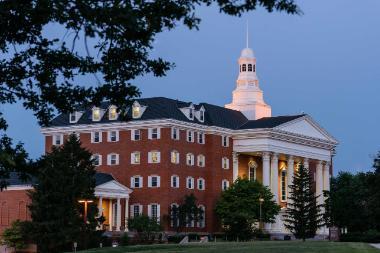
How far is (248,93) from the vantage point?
14188 centimetres

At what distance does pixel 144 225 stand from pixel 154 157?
14.1 meters

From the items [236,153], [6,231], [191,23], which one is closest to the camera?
[191,23]

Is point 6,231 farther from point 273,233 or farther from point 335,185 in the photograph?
point 335,185

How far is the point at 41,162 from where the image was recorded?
24781 mm

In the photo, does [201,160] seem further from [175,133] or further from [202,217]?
[202,217]

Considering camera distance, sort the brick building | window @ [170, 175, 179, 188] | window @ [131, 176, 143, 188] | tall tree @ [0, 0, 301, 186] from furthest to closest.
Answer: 1. window @ [131, 176, 143, 188]
2. window @ [170, 175, 179, 188]
3. the brick building
4. tall tree @ [0, 0, 301, 186]

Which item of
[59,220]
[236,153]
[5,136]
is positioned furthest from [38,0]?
[236,153]

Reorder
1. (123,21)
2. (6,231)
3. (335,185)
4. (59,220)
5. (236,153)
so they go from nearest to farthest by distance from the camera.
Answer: (123,21), (59,220), (6,231), (236,153), (335,185)

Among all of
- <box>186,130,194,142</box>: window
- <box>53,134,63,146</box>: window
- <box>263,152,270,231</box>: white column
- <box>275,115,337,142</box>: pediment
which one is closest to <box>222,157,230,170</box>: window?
<box>263,152,270,231</box>: white column

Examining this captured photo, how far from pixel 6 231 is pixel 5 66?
241 ft

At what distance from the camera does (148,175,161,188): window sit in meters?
117

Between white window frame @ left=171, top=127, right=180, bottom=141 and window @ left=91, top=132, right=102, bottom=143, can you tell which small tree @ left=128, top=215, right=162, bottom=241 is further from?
window @ left=91, top=132, right=102, bottom=143

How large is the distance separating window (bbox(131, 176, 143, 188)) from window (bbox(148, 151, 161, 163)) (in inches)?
109

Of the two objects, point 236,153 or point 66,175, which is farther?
point 236,153
